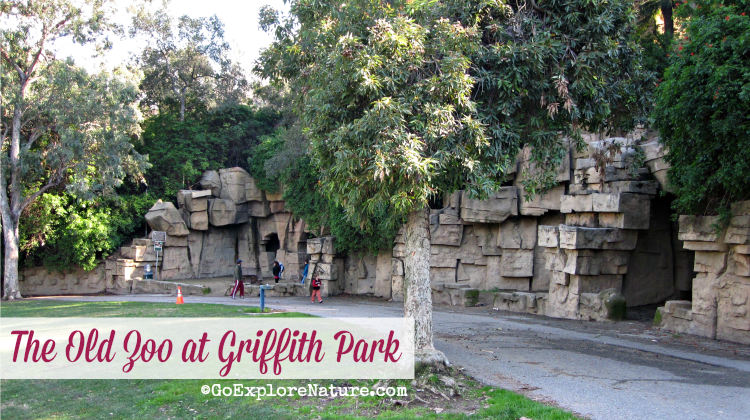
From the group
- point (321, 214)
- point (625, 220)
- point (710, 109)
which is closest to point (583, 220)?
point (625, 220)

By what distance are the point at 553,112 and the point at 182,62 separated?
31324 mm

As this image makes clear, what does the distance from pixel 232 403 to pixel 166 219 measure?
22.4m

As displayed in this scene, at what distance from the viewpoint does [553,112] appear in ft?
28.2

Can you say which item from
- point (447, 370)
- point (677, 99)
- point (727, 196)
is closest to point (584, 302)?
point (727, 196)

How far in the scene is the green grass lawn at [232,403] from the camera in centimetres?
663

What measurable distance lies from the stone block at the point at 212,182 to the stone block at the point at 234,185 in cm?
25

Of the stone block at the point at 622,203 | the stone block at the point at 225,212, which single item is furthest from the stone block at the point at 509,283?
the stone block at the point at 225,212

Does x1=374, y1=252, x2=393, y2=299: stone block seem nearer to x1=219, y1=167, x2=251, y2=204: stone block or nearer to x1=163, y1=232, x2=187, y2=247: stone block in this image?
x1=219, y1=167, x2=251, y2=204: stone block

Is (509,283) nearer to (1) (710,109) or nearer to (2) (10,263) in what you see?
(1) (710,109)

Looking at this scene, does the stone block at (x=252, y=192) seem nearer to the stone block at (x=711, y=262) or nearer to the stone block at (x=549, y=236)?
the stone block at (x=549, y=236)

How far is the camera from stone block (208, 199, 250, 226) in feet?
98.7

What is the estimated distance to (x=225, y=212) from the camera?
1201 inches

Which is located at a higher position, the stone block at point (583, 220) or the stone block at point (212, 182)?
the stone block at point (212, 182)

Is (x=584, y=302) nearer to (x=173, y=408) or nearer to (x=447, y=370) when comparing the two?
(x=447, y=370)
